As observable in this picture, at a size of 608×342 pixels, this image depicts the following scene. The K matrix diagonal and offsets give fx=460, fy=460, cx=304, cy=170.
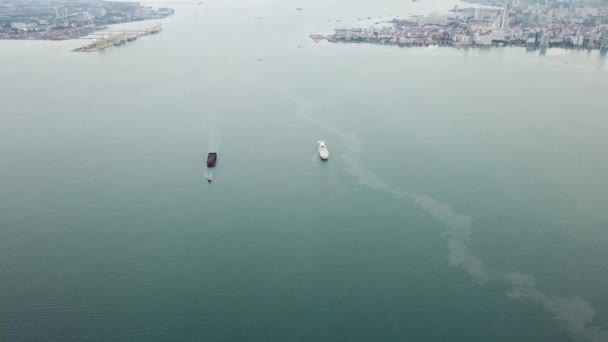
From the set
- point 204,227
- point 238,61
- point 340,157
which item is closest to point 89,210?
point 204,227

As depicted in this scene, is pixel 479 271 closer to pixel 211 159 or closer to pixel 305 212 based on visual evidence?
pixel 305 212

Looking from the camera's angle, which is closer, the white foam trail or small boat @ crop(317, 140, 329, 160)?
the white foam trail

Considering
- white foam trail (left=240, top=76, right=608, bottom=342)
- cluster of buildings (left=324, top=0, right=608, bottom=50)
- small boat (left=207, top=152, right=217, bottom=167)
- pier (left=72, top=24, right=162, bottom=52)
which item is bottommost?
white foam trail (left=240, top=76, right=608, bottom=342)

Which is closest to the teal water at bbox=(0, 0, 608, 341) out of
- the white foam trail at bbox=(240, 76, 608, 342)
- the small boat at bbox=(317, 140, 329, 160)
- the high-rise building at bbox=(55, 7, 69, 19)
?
the white foam trail at bbox=(240, 76, 608, 342)

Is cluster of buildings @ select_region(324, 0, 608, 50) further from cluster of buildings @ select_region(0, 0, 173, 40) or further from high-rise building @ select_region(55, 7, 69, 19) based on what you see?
high-rise building @ select_region(55, 7, 69, 19)

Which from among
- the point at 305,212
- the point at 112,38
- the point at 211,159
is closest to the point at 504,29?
the point at 112,38

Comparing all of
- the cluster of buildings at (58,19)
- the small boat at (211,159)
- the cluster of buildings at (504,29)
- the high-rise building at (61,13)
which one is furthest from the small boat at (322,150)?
the high-rise building at (61,13)
